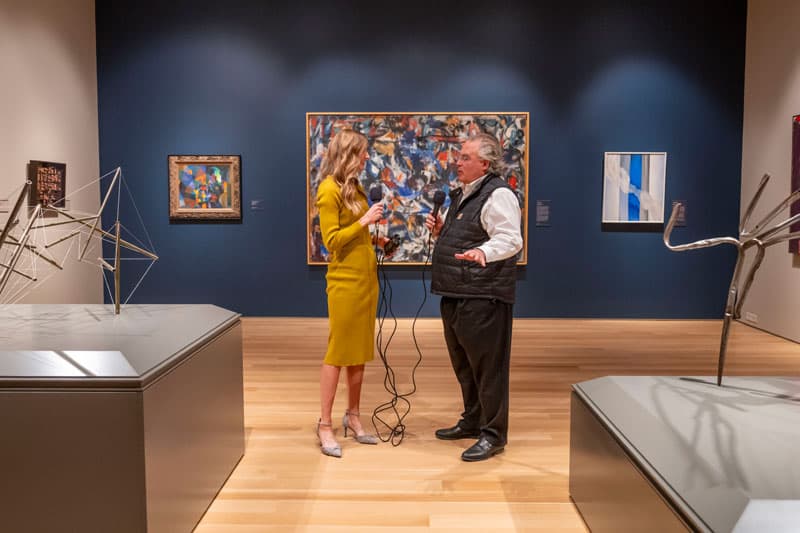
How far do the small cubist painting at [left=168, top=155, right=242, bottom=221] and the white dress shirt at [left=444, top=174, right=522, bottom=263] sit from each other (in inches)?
196

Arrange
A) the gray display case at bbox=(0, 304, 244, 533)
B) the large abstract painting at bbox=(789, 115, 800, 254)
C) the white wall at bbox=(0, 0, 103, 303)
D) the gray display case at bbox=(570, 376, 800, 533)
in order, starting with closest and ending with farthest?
the gray display case at bbox=(570, 376, 800, 533), the gray display case at bbox=(0, 304, 244, 533), the white wall at bbox=(0, 0, 103, 303), the large abstract painting at bbox=(789, 115, 800, 254)

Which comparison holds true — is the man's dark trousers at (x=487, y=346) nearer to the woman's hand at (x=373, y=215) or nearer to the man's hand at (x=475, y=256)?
the man's hand at (x=475, y=256)

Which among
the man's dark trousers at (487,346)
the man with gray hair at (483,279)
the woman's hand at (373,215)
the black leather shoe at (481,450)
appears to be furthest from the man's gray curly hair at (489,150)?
the black leather shoe at (481,450)

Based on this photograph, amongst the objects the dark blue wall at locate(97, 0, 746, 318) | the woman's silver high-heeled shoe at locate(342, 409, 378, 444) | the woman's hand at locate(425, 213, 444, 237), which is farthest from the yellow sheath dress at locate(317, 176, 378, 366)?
the dark blue wall at locate(97, 0, 746, 318)

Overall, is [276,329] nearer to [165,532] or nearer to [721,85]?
[165,532]

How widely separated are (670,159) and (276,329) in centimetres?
478

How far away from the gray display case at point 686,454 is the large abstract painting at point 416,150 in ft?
16.2

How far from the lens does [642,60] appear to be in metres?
7.42

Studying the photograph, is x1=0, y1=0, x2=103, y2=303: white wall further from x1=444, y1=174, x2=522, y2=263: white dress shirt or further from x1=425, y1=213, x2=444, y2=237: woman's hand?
x1=444, y1=174, x2=522, y2=263: white dress shirt

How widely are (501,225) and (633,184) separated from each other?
4911 millimetres

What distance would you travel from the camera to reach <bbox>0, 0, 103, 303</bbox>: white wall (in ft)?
19.6

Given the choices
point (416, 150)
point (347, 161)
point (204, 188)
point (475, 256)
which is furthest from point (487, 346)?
point (204, 188)

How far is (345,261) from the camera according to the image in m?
3.32

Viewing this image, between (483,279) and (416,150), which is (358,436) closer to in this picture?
(483,279)
